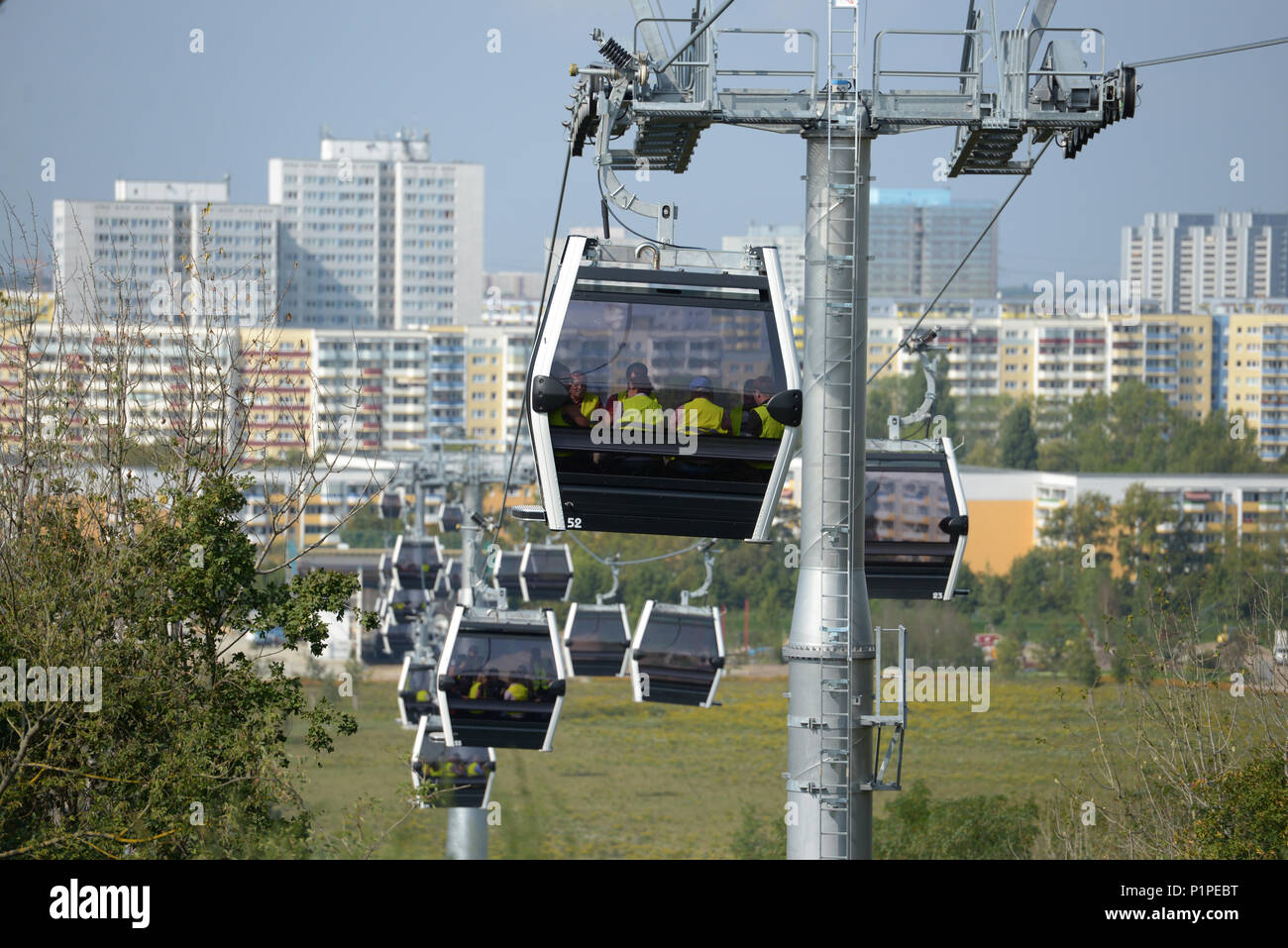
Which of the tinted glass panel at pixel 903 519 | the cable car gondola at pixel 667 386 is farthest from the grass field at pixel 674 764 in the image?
the cable car gondola at pixel 667 386

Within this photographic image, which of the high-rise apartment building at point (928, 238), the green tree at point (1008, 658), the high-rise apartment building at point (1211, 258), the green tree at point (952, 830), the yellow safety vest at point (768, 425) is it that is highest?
the high-rise apartment building at point (928, 238)

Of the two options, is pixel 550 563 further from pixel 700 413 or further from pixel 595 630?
pixel 700 413

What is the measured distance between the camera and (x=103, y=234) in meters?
93.9

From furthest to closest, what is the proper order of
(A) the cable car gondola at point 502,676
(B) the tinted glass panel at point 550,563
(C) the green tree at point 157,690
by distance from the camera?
1. (B) the tinted glass panel at point 550,563
2. (A) the cable car gondola at point 502,676
3. (C) the green tree at point 157,690

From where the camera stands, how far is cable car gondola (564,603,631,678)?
87.3ft

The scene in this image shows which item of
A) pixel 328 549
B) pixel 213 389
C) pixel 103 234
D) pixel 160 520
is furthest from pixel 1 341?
pixel 103 234

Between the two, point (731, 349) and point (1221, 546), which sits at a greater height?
point (731, 349)

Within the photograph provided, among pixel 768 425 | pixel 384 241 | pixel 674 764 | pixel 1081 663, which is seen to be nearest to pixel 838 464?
pixel 768 425

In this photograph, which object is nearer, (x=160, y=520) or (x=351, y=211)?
(x=160, y=520)

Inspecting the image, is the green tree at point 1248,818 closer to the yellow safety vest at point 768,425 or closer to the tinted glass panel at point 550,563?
the yellow safety vest at point 768,425

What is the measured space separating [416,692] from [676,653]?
349 centimetres

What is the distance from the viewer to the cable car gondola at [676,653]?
72.1ft
